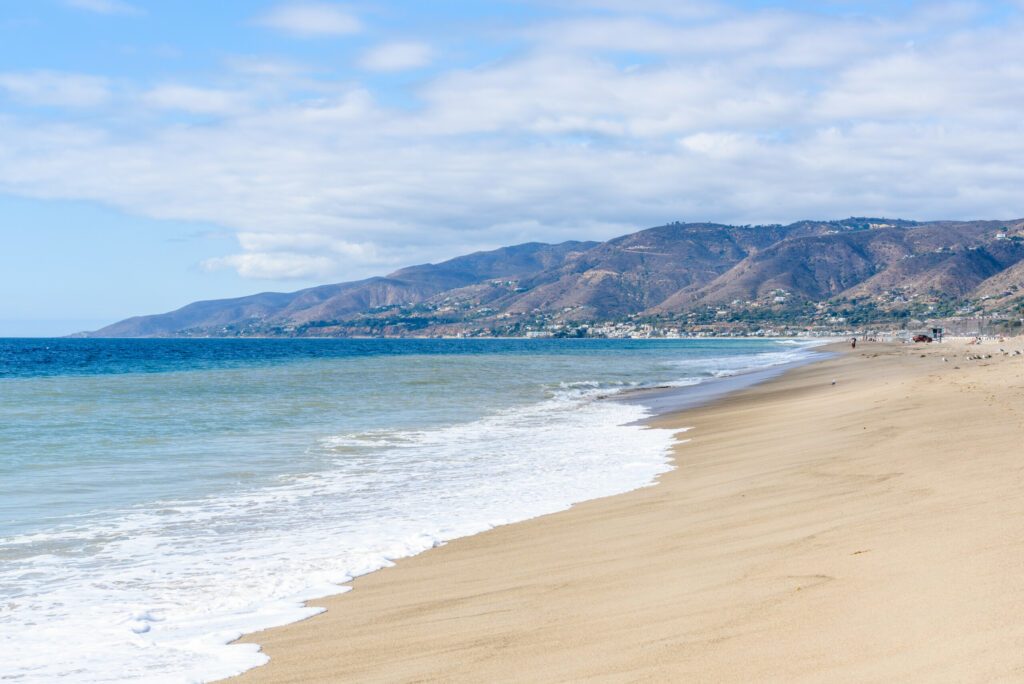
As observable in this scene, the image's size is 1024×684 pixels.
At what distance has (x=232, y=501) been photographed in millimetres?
12078

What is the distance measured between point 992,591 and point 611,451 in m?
11.3

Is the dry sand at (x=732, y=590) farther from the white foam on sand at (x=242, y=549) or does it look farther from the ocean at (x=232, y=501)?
the ocean at (x=232, y=501)

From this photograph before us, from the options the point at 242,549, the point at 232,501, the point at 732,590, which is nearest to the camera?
the point at 732,590

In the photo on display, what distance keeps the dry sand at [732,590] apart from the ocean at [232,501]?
29.6 inches

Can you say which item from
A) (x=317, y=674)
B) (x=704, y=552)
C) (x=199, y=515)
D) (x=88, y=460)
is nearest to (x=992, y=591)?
(x=704, y=552)

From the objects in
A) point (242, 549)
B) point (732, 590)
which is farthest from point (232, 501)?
point (732, 590)

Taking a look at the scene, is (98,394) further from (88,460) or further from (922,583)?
(922,583)

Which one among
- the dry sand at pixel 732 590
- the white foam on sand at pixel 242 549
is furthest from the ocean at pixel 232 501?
the dry sand at pixel 732 590

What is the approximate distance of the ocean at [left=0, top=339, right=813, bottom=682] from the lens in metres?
6.57

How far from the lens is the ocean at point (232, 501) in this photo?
657 centimetres

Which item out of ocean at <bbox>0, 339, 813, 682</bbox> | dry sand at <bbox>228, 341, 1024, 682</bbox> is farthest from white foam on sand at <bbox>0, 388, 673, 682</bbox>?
dry sand at <bbox>228, 341, 1024, 682</bbox>

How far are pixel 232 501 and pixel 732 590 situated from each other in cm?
830

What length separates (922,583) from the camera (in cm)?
523

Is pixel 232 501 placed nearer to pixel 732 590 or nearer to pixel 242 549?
pixel 242 549
